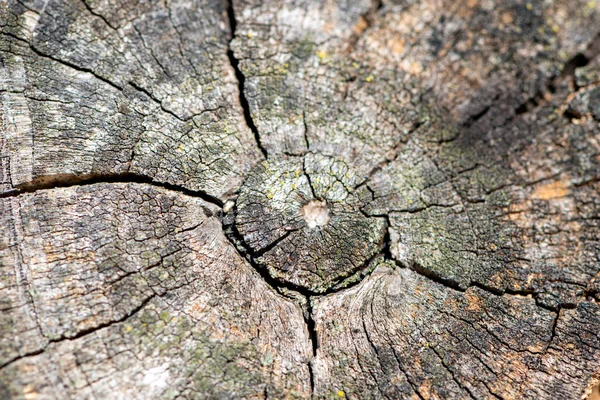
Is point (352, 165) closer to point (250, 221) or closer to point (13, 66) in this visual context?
point (250, 221)

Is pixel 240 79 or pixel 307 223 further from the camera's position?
pixel 240 79

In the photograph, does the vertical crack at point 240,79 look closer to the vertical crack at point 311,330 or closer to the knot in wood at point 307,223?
the knot in wood at point 307,223

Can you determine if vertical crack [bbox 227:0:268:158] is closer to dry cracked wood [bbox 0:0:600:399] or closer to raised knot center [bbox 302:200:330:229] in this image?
dry cracked wood [bbox 0:0:600:399]

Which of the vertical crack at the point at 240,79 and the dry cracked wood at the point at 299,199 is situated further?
the vertical crack at the point at 240,79

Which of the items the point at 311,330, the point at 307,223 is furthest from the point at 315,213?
the point at 311,330

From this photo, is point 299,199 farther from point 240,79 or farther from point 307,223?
point 240,79

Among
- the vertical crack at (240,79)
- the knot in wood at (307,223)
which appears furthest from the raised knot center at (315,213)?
the vertical crack at (240,79)

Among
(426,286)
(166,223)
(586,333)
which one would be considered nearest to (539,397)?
(586,333)
